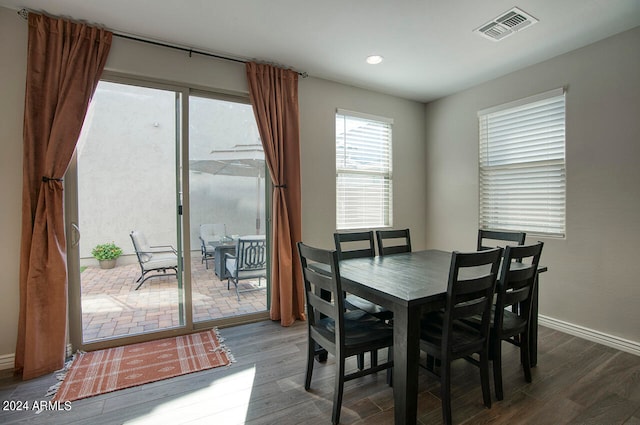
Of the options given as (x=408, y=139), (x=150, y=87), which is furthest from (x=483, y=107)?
(x=150, y=87)

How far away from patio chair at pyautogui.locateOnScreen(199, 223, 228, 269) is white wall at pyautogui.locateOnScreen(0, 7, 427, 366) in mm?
888

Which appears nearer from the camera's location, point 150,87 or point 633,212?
point 633,212

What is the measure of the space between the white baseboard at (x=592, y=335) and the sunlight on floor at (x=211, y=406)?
297cm

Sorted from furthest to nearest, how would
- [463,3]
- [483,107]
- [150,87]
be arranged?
[483,107] → [150,87] → [463,3]

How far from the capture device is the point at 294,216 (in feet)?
11.2

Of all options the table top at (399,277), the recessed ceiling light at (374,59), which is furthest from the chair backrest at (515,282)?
the recessed ceiling light at (374,59)

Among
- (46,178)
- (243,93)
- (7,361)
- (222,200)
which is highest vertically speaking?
(243,93)

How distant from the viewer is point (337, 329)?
1.81 metres

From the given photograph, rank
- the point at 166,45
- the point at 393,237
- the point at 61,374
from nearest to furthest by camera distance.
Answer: the point at 61,374 < the point at 166,45 < the point at 393,237

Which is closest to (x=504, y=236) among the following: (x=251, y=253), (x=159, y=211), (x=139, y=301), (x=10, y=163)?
(x=251, y=253)

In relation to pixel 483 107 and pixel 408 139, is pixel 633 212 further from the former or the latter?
pixel 408 139

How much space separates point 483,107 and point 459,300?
2.95 m

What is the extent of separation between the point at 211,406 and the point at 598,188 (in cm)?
362

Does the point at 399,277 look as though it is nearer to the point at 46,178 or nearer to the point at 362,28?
the point at 362,28
